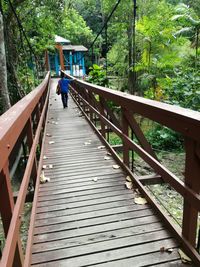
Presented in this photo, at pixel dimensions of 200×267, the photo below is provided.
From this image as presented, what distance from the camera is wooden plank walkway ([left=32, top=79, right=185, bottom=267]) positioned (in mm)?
1854

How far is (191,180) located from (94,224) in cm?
90

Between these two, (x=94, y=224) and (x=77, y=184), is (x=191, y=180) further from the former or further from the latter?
(x=77, y=184)

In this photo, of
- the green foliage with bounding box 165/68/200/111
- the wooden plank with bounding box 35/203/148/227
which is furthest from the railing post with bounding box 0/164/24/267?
the green foliage with bounding box 165/68/200/111

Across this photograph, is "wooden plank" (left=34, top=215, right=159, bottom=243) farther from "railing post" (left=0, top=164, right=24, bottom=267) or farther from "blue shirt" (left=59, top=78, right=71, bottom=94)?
"blue shirt" (left=59, top=78, right=71, bottom=94)

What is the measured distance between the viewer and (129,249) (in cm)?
191

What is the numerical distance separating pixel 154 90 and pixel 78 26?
20.2 meters

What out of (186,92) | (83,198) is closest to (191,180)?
(83,198)

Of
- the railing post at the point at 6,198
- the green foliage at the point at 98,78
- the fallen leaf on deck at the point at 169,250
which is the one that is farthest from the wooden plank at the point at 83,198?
the green foliage at the point at 98,78

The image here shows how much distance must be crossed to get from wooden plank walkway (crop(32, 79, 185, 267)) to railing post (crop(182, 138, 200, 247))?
18cm

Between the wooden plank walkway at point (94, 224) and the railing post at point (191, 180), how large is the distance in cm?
18

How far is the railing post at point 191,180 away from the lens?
159cm

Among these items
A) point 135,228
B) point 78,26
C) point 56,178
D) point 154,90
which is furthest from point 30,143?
point 78,26

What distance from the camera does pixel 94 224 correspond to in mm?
2234

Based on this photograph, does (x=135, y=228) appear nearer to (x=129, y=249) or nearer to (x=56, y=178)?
(x=129, y=249)
